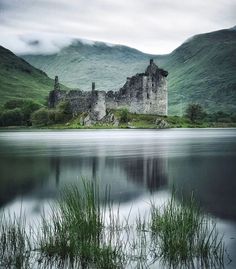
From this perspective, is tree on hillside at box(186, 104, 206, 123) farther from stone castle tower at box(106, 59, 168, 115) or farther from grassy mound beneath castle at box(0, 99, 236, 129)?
stone castle tower at box(106, 59, 168, 115)

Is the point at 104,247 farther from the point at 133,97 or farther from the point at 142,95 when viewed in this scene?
the point at 133,97

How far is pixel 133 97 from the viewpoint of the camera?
81125mm

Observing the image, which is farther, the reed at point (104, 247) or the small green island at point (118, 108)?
the small green island at point (118, 108)

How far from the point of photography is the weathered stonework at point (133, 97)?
79.8 meters

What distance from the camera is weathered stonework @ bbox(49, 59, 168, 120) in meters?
79.8

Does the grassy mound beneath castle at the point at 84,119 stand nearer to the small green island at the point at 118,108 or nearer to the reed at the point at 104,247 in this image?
the small green island at the point at 118,108

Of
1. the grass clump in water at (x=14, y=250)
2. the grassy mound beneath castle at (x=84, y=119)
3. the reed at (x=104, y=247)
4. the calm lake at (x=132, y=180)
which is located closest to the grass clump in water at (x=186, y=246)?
the reed at (x=104, y=247)

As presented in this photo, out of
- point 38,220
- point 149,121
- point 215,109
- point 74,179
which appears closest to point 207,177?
point 74,179

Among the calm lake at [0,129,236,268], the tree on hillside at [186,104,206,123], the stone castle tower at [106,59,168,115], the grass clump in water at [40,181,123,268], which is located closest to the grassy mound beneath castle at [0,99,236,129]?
the tree on hillside at [186,104,206,123]

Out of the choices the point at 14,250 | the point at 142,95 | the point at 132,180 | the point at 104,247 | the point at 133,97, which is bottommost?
the point at 132,180

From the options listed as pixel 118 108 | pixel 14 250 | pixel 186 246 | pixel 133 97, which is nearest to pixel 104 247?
pixel 186 246

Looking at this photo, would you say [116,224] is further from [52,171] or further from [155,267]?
[52,171]

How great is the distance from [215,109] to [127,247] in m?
189

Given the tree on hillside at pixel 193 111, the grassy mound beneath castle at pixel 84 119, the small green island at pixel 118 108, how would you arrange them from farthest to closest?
the tree on hillside at pixel 193 111, the small green island at pixel 118 108, the grassy mound beneath castle at pixel 84 119
